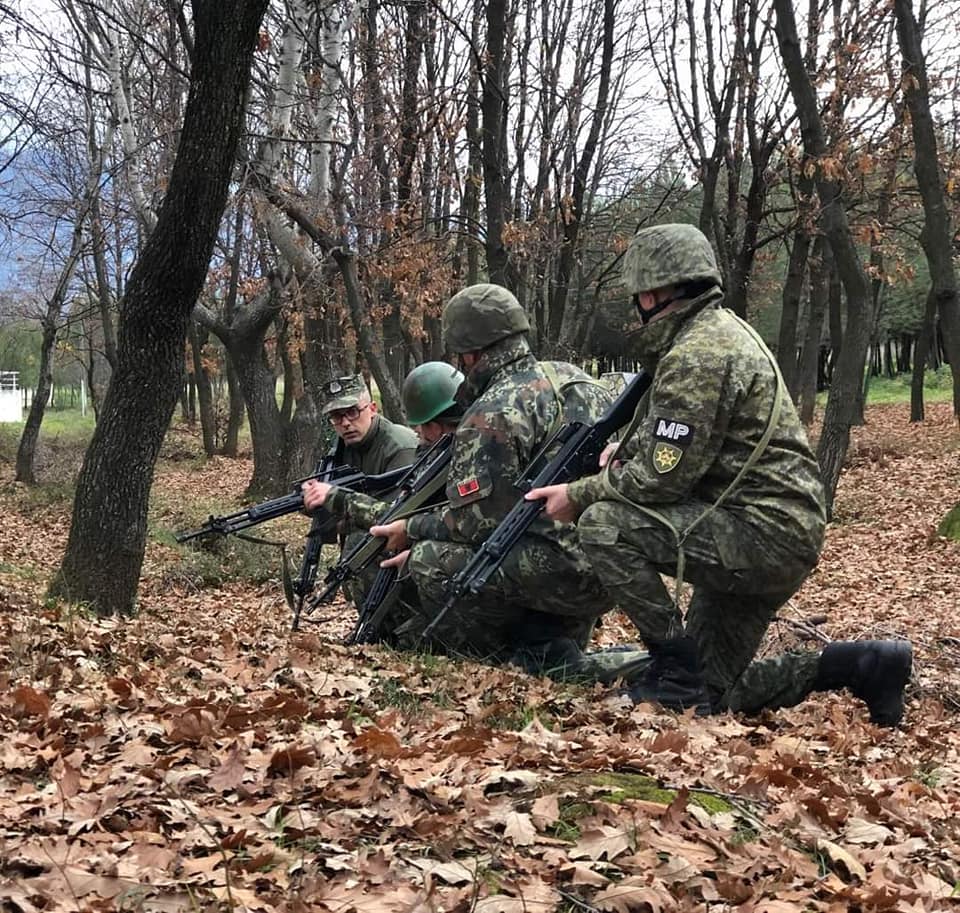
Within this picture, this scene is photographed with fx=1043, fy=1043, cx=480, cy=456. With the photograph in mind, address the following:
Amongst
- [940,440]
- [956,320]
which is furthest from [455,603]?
[940,440]

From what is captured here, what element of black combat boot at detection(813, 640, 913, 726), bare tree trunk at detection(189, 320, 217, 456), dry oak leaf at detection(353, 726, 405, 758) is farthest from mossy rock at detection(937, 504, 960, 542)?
bare tree trunk at detection(189, 320, 217, 456)

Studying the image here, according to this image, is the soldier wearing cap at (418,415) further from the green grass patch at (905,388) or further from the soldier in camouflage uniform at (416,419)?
the green grass patch at (905,388)

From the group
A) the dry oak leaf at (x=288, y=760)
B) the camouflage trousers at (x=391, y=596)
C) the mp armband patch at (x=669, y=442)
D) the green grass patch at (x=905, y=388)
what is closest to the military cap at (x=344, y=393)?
the camouflage trousers at (x=391, y=596)

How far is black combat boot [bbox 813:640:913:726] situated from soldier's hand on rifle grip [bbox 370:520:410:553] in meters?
2.52

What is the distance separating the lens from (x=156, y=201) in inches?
619

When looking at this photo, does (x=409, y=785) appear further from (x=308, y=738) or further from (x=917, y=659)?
(x=917, y=659)

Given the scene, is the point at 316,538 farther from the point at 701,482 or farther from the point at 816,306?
the point at 816,306

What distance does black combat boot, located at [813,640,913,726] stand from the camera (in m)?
5.30

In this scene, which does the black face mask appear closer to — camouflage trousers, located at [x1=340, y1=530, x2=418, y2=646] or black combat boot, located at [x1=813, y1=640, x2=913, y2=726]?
black combat boot, located at [x1=813, y1=640, x2=913, y2=726]

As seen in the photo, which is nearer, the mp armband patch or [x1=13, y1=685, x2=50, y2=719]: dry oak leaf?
[x1=13, y1=685, x2=50, y2=719]: dry oak leaf

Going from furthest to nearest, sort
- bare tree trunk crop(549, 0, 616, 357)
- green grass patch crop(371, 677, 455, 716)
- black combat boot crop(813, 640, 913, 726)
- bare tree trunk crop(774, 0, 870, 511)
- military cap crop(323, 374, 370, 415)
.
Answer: bare tree trunk crop(549, 0, 616, 357), bare tree trunk crop(774, 0, 870, 511), military cap crop(323, 374, 370, 415), black combat boot crop(813, 640, 913, 726), green grass patch crop(371, 677, 455, 716)

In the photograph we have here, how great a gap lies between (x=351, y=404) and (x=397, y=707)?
319 centimetres

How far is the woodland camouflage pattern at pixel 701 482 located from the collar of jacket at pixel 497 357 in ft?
3.27

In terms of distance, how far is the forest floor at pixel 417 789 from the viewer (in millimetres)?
2779
